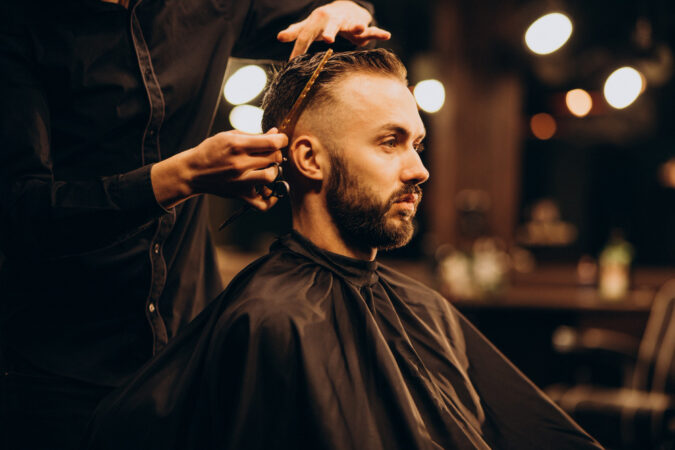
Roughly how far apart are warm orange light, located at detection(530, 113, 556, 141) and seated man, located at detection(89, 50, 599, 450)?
4512 millimetres

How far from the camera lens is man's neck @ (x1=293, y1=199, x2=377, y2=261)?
1.40 metres

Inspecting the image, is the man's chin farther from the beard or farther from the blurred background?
the blurred background

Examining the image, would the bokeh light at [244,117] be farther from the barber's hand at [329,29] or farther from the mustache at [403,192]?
the mustache at [403,192]

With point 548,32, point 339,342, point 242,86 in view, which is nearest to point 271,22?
point 339,342

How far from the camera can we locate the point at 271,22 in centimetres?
161

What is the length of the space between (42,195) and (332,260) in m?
0.58

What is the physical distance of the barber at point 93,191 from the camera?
4.05 ft

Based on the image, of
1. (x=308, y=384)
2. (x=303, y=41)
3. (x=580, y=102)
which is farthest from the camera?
(x=580, y=102)

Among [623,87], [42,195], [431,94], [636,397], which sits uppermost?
[623,87]

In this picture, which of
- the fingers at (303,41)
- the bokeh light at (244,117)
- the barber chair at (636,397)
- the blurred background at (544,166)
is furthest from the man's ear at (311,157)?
the bokeh light at (244,117)

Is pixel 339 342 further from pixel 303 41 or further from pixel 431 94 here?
pixel 431 94

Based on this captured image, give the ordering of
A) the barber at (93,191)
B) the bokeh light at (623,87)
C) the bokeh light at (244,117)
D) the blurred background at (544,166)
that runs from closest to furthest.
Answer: the barber at (93,191), the blurred background at (544,166), the bokeh light at (623,87), the bokeh light at (244,117)

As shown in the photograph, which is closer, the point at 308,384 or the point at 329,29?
the point at 308,384

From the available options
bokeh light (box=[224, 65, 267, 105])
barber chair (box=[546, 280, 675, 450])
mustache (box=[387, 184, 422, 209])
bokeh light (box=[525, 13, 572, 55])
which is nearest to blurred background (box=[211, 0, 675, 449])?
bokeh light (box=[525, 13, 572, 55])
